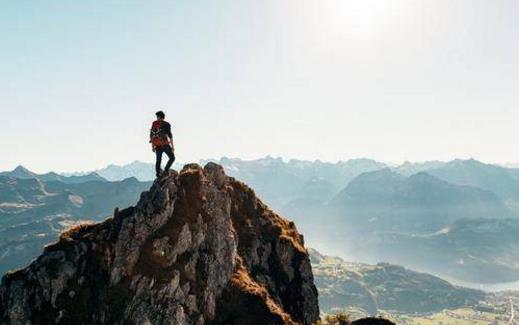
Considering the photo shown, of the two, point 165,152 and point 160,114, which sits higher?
point 160,114

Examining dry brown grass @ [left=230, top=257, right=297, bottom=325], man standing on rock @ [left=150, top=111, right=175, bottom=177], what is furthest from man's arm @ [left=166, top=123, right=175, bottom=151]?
dry brown grass @ [left=230, top=257, right=297, bottom=325]

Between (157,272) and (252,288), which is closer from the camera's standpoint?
(157,272)

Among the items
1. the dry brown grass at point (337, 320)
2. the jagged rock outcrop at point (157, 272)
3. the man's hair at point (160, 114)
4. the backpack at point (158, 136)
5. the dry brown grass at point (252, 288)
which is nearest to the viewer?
the jagged rock outcrop at point (157, 272)

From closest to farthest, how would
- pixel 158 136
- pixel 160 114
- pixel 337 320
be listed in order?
pixel 337 320 < pixel 160 114 < pixel 158 136

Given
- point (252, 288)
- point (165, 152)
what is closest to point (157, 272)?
point (252, 288)

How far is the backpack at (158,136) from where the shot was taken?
47938 mm

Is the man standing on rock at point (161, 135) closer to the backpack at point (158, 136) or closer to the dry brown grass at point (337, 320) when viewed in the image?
the backpack at point (158, 136)

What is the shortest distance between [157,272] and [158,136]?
1284 centimetres

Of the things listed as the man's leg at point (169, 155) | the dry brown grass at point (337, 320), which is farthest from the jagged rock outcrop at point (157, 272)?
the dry brown grass at point (337, 320)

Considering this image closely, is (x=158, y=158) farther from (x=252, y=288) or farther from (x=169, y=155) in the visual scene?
(x=252, y=288)

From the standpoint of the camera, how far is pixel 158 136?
157ft

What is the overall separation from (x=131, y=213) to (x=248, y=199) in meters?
16.4

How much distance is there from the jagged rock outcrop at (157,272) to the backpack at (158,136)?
3.34 metres

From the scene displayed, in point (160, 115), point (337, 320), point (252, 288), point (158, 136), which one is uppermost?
point (160, 115)
